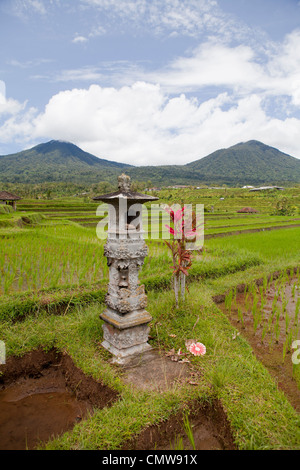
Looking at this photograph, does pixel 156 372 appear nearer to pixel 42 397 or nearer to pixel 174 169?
pixel 42 397

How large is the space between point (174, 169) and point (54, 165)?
7067cm

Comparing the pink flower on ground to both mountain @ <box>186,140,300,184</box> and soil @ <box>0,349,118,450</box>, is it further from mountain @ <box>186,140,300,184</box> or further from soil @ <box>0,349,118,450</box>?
mountain @ <box>186,140,300,184</box>

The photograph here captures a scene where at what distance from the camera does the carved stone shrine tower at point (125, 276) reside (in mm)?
3949

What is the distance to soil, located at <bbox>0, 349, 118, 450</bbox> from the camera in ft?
9.56

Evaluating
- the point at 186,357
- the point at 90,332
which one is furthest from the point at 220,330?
the point at 90,332

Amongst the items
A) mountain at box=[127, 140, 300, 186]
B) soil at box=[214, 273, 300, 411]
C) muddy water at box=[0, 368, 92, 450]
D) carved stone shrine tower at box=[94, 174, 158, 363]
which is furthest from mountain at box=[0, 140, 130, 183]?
muddy water at box=[0, 368, 92, 450]

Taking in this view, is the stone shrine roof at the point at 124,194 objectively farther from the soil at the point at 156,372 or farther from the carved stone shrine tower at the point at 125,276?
the soil at the point at 156,372

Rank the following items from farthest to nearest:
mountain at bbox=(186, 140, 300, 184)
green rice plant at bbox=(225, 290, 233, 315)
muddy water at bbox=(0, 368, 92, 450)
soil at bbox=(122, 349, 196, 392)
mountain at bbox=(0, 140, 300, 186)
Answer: mountain at bbox=(186, 140, 300, 184)
mountain at bbox=(0, 140, 300, 186)
green rice plant at bbox=(225, 290, 233, 315)
soil at bbox=(122, 349, 196, 392)
muddy water at bbox=(0, 368, 92, 450)

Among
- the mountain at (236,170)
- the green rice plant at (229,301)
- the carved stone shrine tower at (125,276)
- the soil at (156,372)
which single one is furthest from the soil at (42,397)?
the mountain at (236,170)

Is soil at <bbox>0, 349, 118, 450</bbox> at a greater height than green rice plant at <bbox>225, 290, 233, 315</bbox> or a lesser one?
lesser

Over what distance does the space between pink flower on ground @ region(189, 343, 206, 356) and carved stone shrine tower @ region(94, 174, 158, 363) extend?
685mm

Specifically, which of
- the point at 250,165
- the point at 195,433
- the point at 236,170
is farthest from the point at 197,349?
the point at 250,165

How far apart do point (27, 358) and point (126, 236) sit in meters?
A: 2.18
